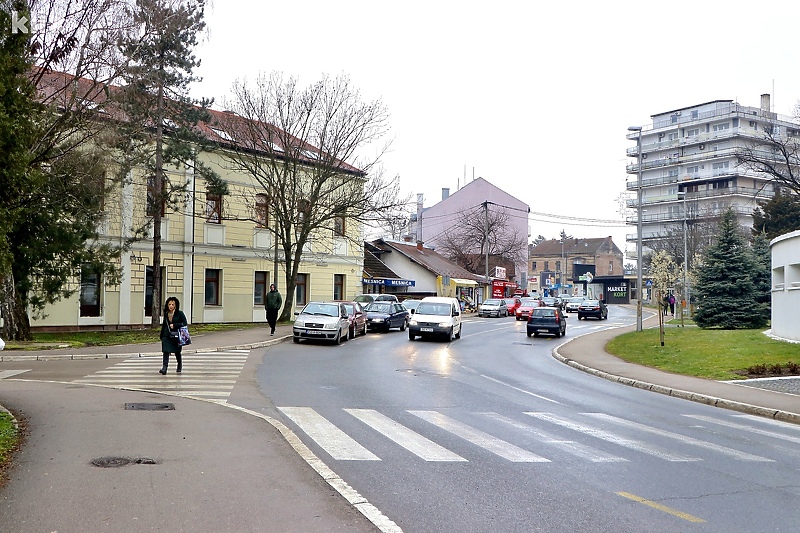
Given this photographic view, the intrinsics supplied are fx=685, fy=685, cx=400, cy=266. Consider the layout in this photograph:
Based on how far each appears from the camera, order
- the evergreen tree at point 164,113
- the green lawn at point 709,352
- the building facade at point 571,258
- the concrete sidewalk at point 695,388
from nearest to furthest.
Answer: the concrete sidewalk at point 695,388
the green lawn at point 709,352
the evergreen tree at point 164,113
the building facade at point 571,258

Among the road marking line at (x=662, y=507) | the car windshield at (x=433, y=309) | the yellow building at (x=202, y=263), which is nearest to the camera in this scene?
the road marking line at (x=662, y=507)

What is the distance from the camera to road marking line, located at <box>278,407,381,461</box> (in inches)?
322

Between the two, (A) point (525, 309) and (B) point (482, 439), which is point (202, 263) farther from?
(B) point (482, 439)

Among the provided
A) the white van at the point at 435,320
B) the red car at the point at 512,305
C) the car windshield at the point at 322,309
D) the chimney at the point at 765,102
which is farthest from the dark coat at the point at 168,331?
the chimney at the point at 765,102

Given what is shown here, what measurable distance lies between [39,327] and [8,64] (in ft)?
83.3

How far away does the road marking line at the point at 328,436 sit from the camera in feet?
26.9

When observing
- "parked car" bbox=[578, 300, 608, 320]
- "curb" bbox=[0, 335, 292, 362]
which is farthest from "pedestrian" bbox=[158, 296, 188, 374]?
"parked car" bbox=[578, 300, 608, 320]

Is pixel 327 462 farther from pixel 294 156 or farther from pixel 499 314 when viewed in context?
pixel 499 314

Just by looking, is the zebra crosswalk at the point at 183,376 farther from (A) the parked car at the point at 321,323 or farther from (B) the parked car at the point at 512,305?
(B) the parked car at the point at 512,305

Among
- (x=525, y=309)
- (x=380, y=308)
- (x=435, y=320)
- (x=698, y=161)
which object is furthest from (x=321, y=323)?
(x=698, y=161)

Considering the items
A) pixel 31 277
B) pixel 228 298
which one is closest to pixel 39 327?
pixel 31 277

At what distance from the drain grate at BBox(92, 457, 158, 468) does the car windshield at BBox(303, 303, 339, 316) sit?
19512 mm

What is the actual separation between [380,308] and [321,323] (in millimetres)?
9491

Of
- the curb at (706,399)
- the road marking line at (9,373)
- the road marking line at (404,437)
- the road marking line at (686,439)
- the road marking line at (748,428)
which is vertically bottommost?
the curb at (706,399)
